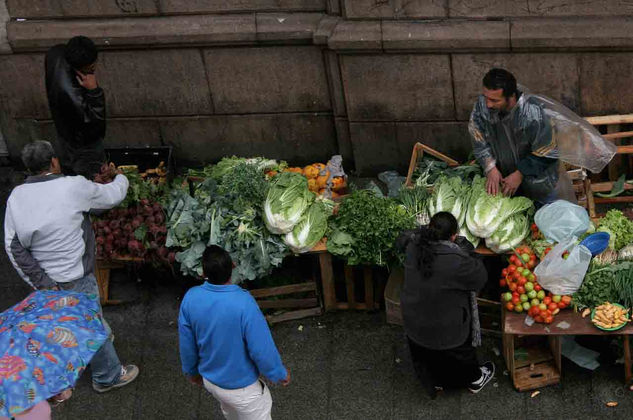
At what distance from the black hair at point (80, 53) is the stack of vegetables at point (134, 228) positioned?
0.88 metres

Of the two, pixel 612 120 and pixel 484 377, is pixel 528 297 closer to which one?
pixel 484 377

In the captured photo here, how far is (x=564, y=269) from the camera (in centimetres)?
609

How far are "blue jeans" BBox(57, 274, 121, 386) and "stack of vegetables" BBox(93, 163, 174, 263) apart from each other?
72 centimetres

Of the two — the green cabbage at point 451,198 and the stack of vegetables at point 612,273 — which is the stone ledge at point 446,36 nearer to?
the green cabbage at point 451,198

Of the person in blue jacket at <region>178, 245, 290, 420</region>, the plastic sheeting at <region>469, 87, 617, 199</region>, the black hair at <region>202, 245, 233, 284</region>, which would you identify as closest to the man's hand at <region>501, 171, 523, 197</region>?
the plastic sheeting at <region>469, 87, 617, 199</region>

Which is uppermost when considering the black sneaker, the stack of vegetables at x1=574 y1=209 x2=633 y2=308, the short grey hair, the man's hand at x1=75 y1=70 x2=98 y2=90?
the man's hand at x1=75 y1=70 x2=98 y2=90

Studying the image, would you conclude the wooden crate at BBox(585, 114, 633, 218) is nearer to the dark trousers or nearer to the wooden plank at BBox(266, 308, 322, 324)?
the dark trousers

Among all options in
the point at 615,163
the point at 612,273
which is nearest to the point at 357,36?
the point at 615,163

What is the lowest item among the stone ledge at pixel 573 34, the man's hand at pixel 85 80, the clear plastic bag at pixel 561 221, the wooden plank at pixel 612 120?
the clear plastic bag at pixel 561 221

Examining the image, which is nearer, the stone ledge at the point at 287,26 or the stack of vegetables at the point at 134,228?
the stack of vegetables at the point at 134,228

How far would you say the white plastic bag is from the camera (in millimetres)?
6094

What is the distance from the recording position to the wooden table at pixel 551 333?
19.9ft

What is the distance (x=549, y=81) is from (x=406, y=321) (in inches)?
110

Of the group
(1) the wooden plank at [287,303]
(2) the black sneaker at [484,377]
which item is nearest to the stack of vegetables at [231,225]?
(1) the wooden plank at [287,303]
